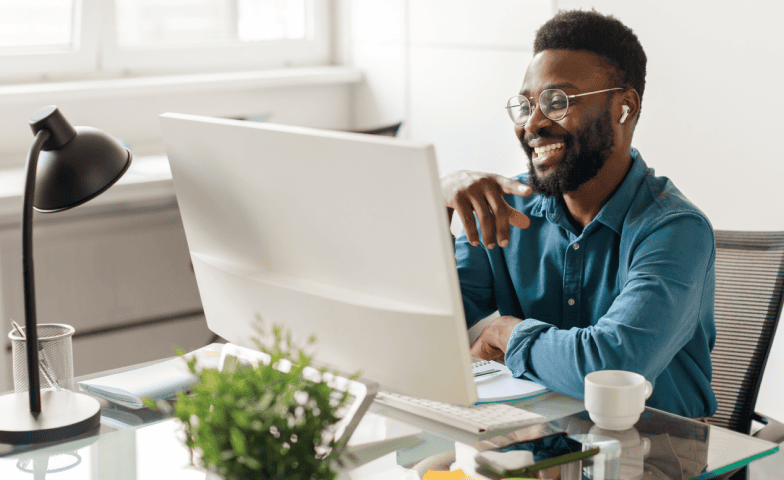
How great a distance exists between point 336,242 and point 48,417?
0.55 m

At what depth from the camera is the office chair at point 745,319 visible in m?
1.53

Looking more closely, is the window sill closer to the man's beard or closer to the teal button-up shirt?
the teal button-up shirt

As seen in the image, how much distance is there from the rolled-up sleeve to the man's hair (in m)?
0.30

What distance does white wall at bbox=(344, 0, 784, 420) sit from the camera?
7.00ft

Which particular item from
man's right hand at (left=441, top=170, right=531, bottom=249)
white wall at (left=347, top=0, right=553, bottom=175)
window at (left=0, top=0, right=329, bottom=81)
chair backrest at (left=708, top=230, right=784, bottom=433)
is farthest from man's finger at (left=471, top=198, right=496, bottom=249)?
window at (left=0, top=0, right=329, bottom=81)

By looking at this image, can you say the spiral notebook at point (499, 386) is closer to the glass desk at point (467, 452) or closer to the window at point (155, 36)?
the glass desk at point (467, 452)

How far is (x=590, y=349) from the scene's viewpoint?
130 centimetres

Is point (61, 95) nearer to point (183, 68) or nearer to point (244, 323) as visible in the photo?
point (183, 68)

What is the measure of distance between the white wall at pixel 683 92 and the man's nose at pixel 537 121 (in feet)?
2.95

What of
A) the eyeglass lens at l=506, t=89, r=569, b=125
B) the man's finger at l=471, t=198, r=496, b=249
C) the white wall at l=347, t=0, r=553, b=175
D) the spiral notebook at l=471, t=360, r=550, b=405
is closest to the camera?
the spiral notebook at l=471, t=360, r=550, b=405

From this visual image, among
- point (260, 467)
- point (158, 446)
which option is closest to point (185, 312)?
point (158, 446)

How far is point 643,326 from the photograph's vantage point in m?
1.31

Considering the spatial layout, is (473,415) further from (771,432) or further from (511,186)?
(771,432)

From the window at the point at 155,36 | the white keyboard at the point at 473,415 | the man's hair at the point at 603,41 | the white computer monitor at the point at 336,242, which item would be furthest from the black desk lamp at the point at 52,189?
the window at the point at 155,36
